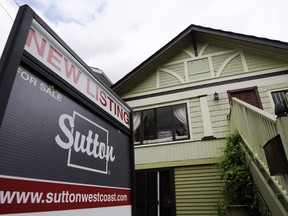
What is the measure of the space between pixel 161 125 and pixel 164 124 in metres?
0.12

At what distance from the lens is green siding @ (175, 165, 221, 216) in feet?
20.5

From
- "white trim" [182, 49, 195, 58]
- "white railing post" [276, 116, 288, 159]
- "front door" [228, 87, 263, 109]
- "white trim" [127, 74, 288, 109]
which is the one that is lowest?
"white railing post" [276, 116, 288, 159]

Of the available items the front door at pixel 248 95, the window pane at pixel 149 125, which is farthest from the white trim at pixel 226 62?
the window pane at pixel 149 125

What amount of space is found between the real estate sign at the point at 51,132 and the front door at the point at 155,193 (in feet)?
18.5

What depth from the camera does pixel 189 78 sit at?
810 cm

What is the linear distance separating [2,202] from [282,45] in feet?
26.8

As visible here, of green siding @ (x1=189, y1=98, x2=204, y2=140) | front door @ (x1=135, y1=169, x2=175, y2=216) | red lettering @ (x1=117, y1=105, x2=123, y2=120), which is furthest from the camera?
green siding @ (x1=189, y1=98, x2=204, y2=140)

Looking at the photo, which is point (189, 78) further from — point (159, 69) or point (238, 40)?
point (238, 40)

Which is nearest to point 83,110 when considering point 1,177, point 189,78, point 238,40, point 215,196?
point 1,177

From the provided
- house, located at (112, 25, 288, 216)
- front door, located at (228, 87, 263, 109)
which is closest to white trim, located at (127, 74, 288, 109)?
house, located at (112, 25, 288, 216)

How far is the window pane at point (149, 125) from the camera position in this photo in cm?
777

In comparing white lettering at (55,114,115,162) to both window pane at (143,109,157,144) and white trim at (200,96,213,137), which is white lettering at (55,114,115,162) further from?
window pane at (143,109,157,144)

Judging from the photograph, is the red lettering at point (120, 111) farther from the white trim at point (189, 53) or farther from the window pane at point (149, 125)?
the white trim at point (189, 53)

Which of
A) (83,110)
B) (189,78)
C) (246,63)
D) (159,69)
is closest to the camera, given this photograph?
(83,110)
